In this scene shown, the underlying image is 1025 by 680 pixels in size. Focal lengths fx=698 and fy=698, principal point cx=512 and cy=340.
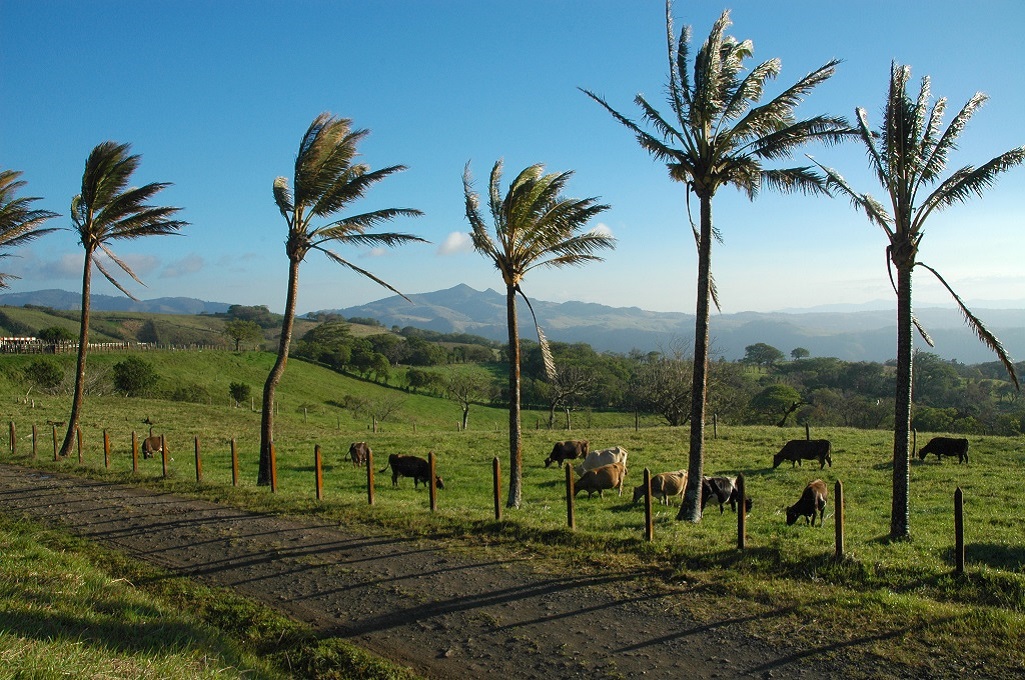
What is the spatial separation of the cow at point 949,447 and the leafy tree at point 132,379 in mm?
61636

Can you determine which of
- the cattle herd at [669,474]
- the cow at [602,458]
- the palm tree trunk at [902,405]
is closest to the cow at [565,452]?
the cattle herd at [669,474]

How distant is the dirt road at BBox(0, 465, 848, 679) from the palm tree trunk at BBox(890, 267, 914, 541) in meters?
6.02

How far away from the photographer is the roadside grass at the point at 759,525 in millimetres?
7898

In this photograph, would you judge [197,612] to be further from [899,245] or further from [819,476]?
[819,476]

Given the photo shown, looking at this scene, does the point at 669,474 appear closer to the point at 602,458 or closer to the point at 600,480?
the point at 600,480

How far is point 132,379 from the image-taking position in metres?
62.8

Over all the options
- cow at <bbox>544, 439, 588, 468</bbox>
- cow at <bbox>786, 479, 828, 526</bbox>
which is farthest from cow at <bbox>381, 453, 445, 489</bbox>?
cow at <bbox>786, 479, 828, 526</bbox>

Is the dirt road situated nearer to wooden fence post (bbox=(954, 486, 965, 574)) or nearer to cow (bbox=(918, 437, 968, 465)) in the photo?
wooden fence post (bbox=(954, 486, 965, 574))

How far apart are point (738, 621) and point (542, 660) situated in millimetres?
2435

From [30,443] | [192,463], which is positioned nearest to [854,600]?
[192,463]

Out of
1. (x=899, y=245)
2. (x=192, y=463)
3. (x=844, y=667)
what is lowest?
(x=192, y=463)

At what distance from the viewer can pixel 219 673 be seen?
6195 mm

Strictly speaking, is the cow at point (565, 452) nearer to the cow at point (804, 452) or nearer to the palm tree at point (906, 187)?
the cow at point (804, 452)

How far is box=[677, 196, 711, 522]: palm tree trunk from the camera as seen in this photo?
13914mm
